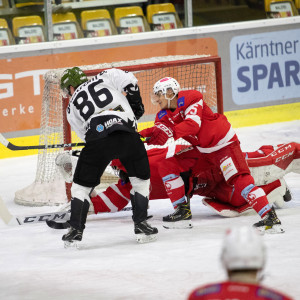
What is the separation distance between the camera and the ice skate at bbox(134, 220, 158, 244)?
4293 millimetres

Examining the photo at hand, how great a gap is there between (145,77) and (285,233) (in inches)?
93.9

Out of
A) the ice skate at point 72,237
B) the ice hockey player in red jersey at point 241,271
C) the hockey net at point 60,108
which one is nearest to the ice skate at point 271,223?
the ice skate at point 72,237

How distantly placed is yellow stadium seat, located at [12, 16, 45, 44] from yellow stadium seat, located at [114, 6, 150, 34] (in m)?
0.81

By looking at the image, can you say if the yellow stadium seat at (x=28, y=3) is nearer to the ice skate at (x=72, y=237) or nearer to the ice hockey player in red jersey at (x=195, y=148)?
the ice hockey player in red jersey at (x=195, y=148)

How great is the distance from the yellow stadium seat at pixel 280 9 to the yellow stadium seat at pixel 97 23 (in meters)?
1.77

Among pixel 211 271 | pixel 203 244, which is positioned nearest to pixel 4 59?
pixel 203 244

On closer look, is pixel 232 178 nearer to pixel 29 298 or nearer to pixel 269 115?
pixel 29 298

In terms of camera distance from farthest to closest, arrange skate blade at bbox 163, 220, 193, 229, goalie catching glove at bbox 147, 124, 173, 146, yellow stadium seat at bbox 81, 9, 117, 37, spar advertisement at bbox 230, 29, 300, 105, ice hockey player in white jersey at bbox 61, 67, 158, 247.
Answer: spar advertisement at bbox 230, 29, 300, 105 → yellow stadium seat at bbox 81, 9, 117, 37 → skate blade at bbox 163, 220, 193, 229 → goalie catching glove at bbox 147, 124, 173, 146 → ice hockey player in white jersey at bbox 61, 67, 158, 247

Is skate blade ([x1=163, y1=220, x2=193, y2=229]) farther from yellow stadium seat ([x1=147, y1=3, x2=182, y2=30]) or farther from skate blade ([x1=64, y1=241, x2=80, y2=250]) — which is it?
yellow stadium seat ([x1=147, y1=3, x2=182, y2=30])

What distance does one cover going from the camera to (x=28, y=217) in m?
5.04

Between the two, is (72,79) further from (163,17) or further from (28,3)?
(163,17)

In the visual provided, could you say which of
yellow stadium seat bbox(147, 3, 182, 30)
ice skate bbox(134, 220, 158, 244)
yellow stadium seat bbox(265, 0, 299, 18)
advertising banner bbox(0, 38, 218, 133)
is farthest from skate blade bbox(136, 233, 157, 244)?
yellow stadium seat bbox(265, 0, 299, 18)

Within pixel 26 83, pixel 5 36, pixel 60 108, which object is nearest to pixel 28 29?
pixel 5 36

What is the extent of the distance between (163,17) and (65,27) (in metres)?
1.04
